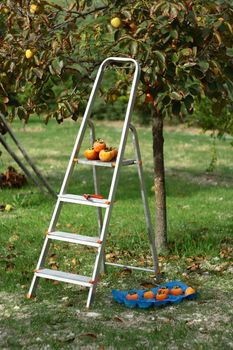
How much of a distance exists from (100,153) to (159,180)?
139cm

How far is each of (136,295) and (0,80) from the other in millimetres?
2234

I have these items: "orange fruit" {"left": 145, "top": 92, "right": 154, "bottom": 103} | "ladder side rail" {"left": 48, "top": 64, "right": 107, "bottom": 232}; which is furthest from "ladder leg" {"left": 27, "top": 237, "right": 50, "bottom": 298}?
"orange fruit" {"left": 145, "top": 92, "right": 154, "bottom": 103}

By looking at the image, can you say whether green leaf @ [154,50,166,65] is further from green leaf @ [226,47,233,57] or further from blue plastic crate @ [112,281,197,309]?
blue plastic crate @ [112,281,197,309]

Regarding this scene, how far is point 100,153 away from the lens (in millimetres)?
5781

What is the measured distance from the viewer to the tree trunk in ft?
22.9

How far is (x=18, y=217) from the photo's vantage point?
9.03 m

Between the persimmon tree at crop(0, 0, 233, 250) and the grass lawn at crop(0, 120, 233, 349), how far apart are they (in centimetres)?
126

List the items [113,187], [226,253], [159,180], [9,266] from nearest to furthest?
[113,187] → [9,266] → [159,180] → [226,253]

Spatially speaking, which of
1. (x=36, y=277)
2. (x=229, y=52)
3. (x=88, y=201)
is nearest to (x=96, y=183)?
(x=88, y=201)

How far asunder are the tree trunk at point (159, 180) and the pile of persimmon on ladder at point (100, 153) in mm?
1136

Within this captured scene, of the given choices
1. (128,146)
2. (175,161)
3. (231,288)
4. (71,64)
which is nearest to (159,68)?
(71,64)

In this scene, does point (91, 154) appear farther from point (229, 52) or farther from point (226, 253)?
point (226, 253)

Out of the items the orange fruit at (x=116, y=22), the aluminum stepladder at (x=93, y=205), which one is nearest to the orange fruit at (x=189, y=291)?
the aluminum stepladder at (x=93, y=205)

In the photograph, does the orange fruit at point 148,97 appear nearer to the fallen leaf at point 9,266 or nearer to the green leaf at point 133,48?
the green leaf at point 133,48
